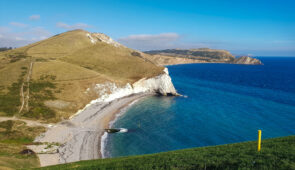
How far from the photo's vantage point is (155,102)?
3103 inches

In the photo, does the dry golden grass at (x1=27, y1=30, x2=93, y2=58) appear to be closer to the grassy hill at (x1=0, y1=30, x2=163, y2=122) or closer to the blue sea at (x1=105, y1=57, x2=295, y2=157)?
the grassy hill at (x1=0, y1=30, x2=163, y2=122)

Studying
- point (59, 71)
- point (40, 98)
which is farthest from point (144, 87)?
point (40, 98)

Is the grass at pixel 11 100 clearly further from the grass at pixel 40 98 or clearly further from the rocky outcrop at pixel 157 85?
the rocky outcrop at pixel 157 85

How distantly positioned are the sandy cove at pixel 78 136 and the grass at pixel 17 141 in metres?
1.80

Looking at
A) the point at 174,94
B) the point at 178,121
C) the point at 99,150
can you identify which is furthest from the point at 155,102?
the point at 99,150

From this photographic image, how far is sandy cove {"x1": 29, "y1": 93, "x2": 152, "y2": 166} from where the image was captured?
1415 inches

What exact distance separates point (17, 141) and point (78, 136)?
12775 mm

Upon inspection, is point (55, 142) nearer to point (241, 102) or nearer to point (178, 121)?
point (178, 121)

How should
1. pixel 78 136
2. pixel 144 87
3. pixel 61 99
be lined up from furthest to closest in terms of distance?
pixel 144 87
pixel 61 99
pixel 78 136

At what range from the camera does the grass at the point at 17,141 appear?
97.5 feet

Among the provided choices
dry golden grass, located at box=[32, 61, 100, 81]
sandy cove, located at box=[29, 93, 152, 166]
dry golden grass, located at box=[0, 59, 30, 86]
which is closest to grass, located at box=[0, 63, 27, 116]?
dry golden grass, located at box=[0, 59, 30, 86]

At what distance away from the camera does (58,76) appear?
A: 8025cm

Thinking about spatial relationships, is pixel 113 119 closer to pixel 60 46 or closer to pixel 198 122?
pixel 198 122

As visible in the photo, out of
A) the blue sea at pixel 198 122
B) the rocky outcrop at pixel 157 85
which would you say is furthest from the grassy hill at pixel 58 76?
the blue sea at pixel 198 122
